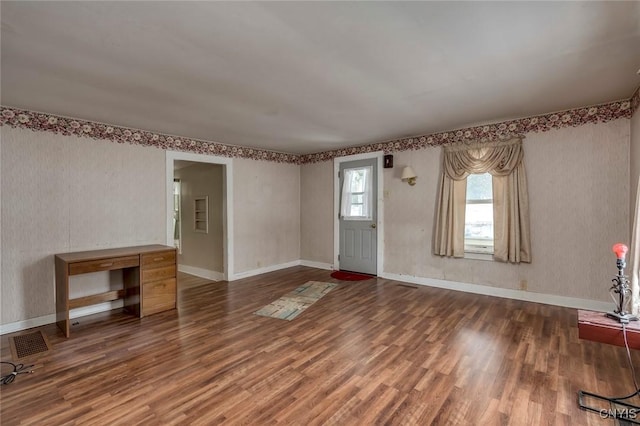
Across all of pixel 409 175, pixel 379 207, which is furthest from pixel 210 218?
pixel 409 175

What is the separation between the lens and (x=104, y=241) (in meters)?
3.92

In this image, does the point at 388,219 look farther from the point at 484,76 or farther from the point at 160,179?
the point at 160,179

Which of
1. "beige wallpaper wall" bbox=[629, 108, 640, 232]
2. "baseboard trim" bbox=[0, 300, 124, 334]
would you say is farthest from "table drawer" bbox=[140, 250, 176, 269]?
"beige wallpaper wall" bbox=[629, 108, 640, 232]

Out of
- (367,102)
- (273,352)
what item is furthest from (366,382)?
(367,102)

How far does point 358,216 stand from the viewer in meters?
5.81

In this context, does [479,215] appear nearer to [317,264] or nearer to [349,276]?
[349,276]

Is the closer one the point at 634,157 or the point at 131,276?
the point at 634,157

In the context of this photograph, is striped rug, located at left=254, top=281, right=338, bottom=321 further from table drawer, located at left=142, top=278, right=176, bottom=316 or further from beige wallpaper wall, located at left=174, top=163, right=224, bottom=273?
beige wallpaper wall, located at left=174, top=163, right=224, bottom=273

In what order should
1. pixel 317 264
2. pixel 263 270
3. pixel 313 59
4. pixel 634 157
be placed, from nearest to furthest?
pixel 313 59, pixel 634 157, pixel 263 270, pixel 317 264

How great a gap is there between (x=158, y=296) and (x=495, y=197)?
182 inches

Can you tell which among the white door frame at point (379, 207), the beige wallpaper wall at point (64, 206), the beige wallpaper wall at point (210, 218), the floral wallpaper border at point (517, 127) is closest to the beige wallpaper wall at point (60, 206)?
the beige wallpaper wall at point (64, 206)

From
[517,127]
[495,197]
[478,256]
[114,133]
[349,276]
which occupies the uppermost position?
[517,127]

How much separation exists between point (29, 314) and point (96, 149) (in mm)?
2036

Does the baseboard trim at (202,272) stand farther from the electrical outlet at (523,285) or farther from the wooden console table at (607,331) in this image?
the wooden console table at (607,331)
